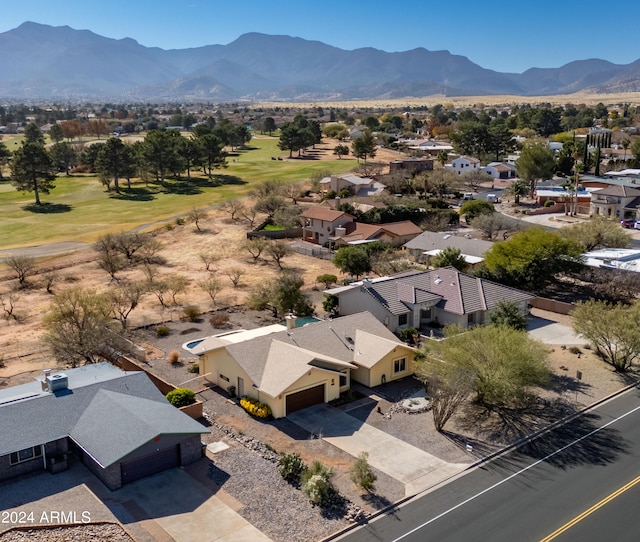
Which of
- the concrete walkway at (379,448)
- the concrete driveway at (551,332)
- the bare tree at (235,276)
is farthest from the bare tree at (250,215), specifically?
the concrete walkway at (379,448)

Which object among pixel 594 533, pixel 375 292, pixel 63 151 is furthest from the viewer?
pixel 63 151

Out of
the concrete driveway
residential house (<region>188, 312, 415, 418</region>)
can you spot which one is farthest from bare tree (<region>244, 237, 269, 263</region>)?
the concrete driveway

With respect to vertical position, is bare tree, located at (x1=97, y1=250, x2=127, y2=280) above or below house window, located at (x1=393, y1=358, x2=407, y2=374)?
below

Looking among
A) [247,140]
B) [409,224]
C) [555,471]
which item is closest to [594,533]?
[555,471]

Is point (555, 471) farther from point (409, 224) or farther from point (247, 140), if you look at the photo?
point (247, 140)

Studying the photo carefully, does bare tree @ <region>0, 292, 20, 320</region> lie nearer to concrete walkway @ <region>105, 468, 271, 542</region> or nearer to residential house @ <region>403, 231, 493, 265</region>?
concrete walkway @ <region>105, 468, 271, 542</region>

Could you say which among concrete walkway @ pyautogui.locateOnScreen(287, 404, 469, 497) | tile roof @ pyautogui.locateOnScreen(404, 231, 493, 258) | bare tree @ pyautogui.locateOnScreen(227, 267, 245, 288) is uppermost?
tile roof @ pyautogui.locateOnScreen(404, 231, 493, 258)
